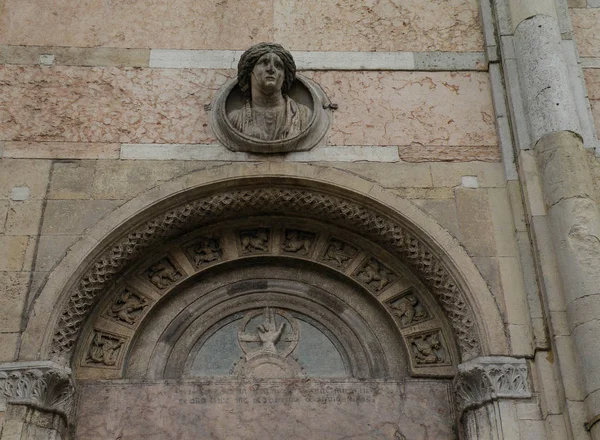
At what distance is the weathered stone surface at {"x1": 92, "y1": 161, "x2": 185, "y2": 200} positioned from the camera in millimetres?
8133

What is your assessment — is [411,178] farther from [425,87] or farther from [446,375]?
[446,375]

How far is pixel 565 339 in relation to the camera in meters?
7.09

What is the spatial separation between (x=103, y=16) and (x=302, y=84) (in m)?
2.28

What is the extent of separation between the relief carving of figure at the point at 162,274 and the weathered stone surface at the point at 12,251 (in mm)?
1239

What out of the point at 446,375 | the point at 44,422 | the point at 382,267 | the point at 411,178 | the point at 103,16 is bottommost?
the point at 44,422

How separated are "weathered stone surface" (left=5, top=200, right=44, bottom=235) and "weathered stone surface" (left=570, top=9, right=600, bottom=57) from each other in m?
5.64

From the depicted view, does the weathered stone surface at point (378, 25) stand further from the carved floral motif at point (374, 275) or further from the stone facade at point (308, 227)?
the carved floral motif at point (374, 275)

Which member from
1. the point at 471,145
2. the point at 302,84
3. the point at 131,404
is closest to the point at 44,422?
the point at 131,404

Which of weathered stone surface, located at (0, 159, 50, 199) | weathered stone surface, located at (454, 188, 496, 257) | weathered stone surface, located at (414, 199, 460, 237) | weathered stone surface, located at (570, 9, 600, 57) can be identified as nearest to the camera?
weathered stone surface, located at (454, 188, 496, 257)

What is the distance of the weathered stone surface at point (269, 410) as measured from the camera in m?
7.49

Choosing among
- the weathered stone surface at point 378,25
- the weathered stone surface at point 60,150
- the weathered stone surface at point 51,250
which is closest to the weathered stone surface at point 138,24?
the weathered stone surface at point 378,25

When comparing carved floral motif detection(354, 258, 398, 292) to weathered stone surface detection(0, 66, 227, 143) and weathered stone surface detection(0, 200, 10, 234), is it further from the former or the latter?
weathered stone surface detection(0, 200, 10, 234)

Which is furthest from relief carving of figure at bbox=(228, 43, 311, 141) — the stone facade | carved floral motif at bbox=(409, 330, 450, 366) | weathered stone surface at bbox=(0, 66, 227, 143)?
carved floral motif at bbox=(409, 330, 450, 366)

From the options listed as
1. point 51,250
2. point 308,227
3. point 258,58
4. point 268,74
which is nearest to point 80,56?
point 258,58
